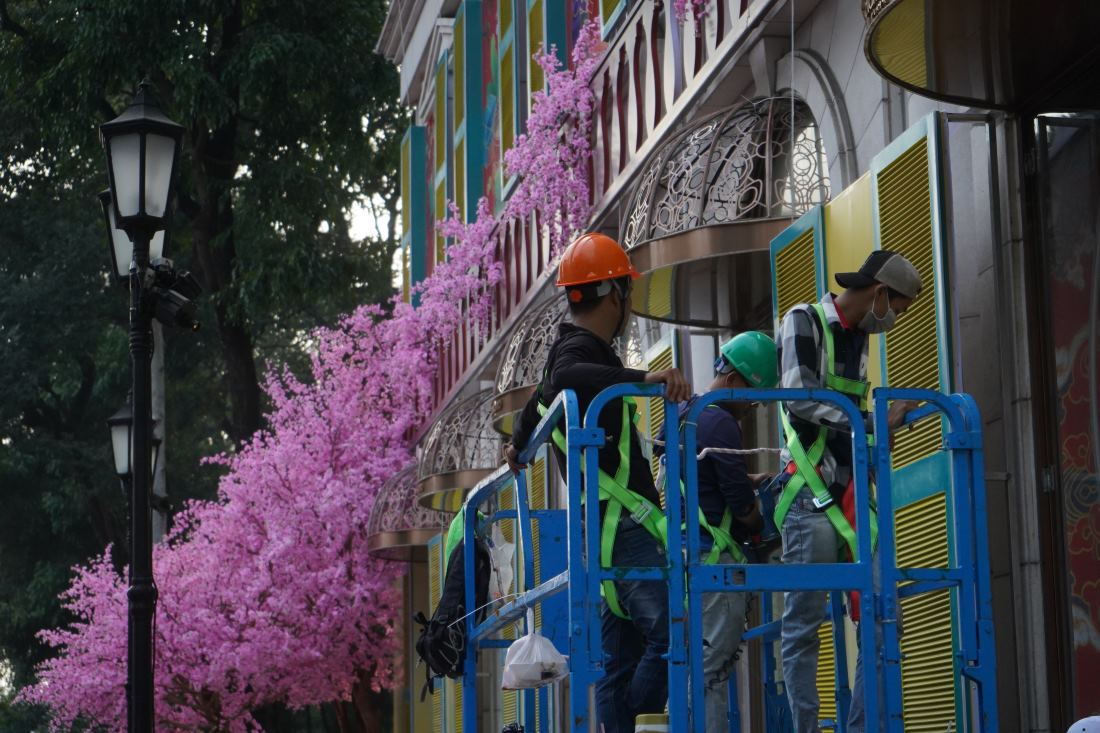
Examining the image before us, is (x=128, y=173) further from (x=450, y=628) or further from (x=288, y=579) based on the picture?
(x=288, y=579)

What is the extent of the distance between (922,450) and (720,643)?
2187mm

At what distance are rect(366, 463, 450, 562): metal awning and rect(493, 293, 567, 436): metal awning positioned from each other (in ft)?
21.4

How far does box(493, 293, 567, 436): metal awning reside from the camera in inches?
635

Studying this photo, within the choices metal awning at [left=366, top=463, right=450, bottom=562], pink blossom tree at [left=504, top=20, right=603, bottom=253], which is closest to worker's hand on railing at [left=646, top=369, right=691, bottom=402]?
pink blossom tree at [left=504, top=20, right=603, bottom=253]

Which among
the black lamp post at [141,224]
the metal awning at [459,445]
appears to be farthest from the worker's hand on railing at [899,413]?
the metal awning at [459,445]

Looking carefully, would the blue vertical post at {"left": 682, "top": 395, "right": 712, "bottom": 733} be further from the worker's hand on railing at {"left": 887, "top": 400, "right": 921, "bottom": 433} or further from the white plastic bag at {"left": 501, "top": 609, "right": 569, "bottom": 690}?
the worker's hand on railing at {"left": 887, "top": 400, "right": 921, "bottom": 433}

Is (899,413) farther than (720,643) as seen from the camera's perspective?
No

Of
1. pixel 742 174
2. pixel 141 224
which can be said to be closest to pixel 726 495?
pixel 742 174

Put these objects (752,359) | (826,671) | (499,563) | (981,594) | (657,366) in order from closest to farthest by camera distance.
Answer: (981,594) < (752,359) < (499,563) < (826,671) < (657,366)

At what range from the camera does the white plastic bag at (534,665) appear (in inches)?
245

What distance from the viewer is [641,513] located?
253 inches

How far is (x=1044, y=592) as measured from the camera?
8.17m

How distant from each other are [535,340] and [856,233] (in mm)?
7441

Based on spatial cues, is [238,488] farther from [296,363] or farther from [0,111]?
[296,363]
